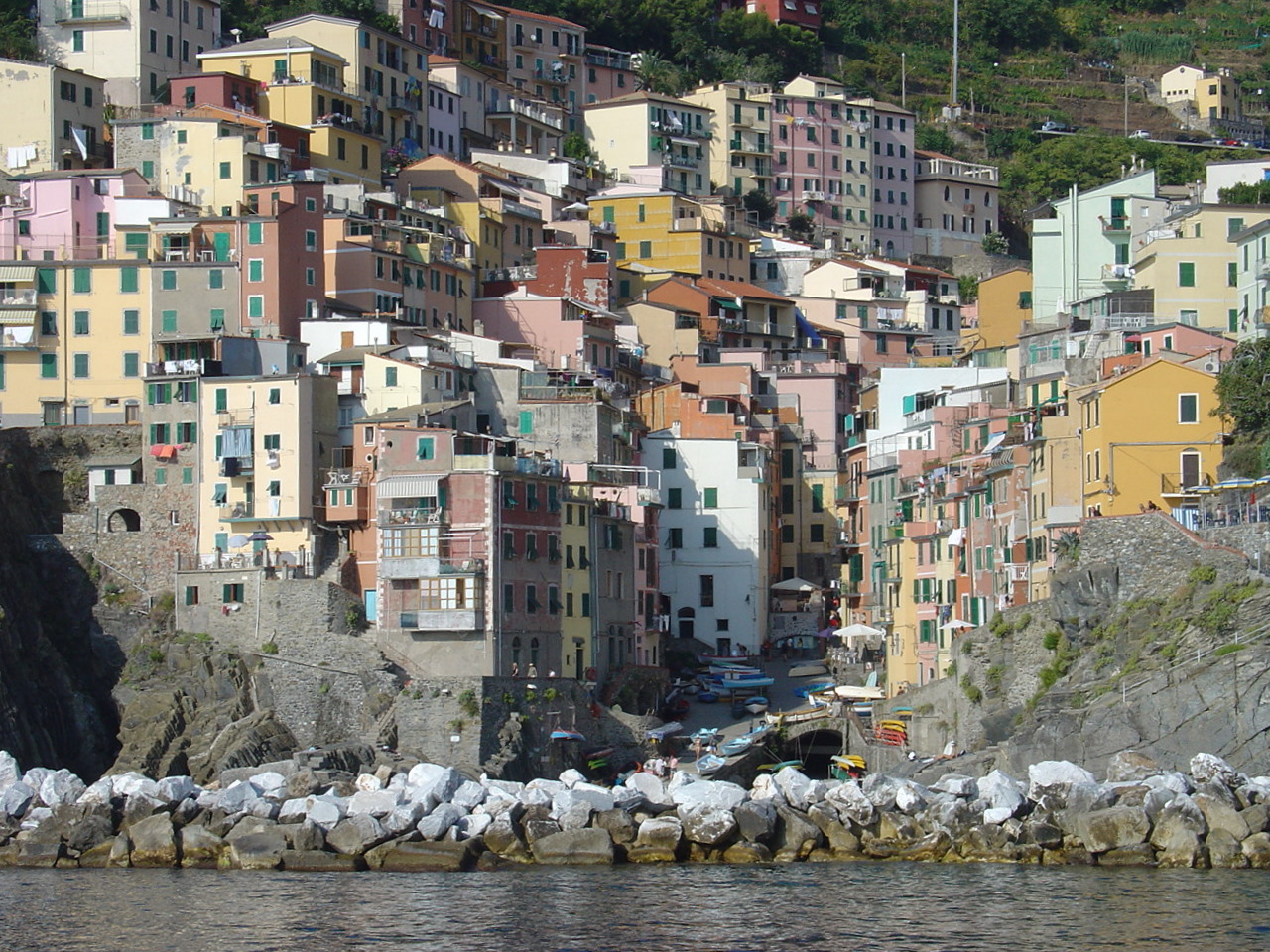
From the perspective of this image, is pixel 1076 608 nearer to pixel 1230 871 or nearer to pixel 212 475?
pixel 1230 871

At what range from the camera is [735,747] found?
84.9m

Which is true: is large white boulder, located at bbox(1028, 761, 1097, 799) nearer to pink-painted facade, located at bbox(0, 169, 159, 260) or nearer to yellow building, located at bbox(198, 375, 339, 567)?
yellow building, located at bbox(198, 375, 339, 567)

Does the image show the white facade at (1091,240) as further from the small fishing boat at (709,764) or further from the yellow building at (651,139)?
the yellow building at (651,139)

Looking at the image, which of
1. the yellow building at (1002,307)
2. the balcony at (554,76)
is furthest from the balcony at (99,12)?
the yellow building at (1002,307)

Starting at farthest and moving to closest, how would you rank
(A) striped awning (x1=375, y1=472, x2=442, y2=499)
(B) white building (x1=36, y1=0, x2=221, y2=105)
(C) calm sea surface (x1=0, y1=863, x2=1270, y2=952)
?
(B) white building (x1=36, y1=0, x2=221, y2=105)
(A) striped awning (x1=375, y1=472, x2=442, y2=499)
(C) calm sea surface (x1=0, y1=863, x2=1270, y2=952)

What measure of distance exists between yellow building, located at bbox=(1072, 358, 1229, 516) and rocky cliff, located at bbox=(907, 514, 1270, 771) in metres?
2.77

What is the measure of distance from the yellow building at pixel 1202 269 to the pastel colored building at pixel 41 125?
44.7m

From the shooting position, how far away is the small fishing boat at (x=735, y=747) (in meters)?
84.5

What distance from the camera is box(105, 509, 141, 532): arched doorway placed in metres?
91.6

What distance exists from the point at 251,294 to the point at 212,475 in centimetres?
1068

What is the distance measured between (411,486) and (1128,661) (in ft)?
79.4

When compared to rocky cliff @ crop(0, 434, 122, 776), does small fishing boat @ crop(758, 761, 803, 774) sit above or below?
below

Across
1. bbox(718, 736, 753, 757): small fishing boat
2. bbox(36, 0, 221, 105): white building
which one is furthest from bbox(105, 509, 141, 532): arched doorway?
bbox(36, 0, 221, 105): white building

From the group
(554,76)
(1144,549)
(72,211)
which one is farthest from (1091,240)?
(554,76)
